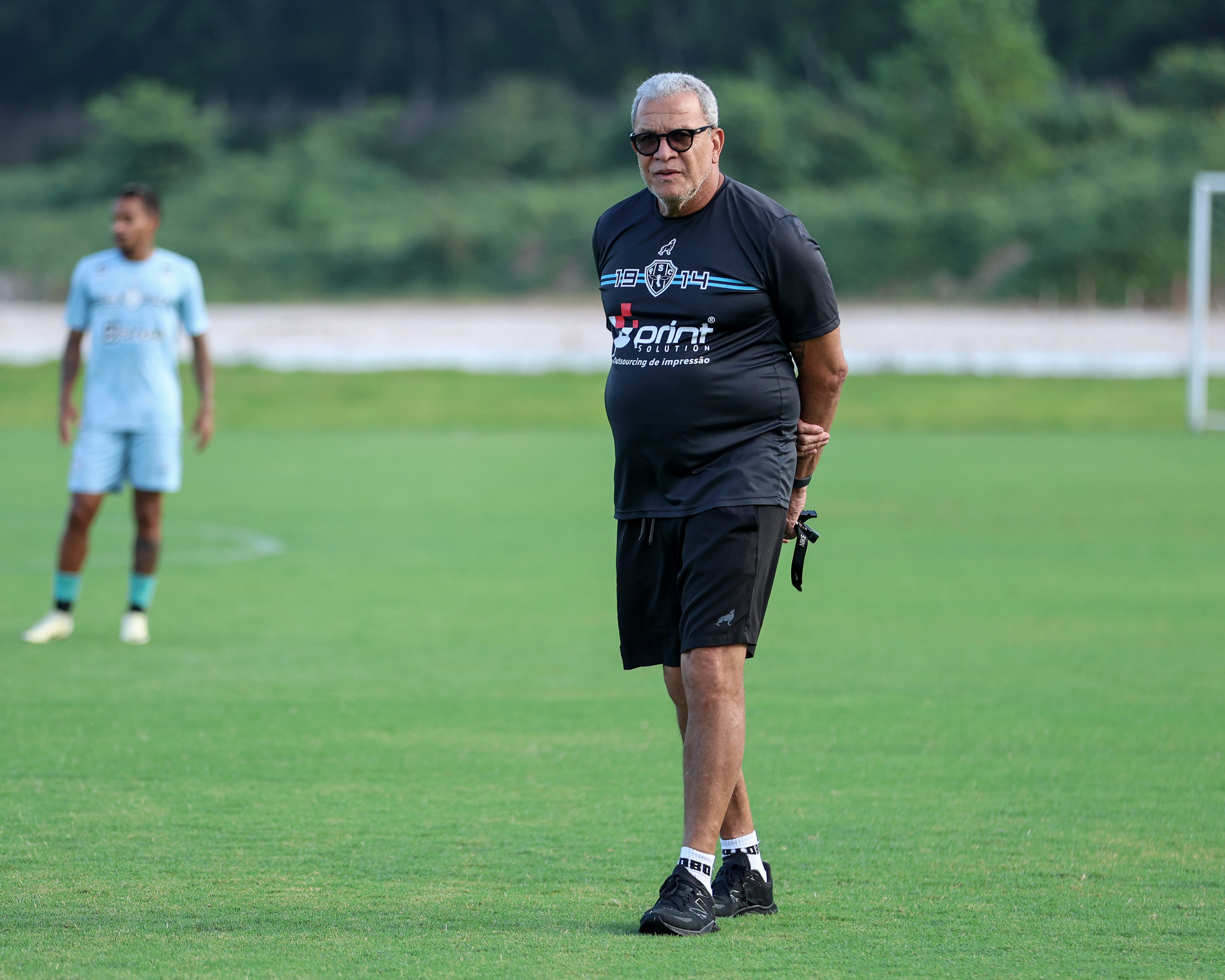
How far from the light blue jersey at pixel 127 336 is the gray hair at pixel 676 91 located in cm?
477

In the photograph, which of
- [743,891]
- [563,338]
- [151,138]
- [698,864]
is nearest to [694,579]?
[698,864]

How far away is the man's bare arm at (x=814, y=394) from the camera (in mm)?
4613

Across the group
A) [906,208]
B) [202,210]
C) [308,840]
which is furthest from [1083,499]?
[202,210]

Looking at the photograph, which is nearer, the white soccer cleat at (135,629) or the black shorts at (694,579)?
the black shorts at (694,579)

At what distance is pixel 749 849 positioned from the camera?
4691mm

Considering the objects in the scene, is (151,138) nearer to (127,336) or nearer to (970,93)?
(970,93)

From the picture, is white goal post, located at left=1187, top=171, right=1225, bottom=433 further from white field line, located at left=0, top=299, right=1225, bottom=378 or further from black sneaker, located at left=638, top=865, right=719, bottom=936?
black sneaker, located at left=638, top=865, right=719, bottom=936

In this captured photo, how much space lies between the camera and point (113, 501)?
1644 centimetres

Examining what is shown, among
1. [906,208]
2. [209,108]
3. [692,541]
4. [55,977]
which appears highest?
[209,108]

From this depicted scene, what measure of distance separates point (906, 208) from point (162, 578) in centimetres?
4518

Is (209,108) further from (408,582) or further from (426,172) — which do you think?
(408,582)

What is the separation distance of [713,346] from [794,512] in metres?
0.55

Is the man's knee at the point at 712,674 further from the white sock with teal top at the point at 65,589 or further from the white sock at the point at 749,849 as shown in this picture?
the white sock with teal top at the point at 65,589

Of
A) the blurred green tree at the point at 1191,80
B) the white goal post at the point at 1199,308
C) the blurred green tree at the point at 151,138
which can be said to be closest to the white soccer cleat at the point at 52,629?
the white goal post at the point at 1199,308
